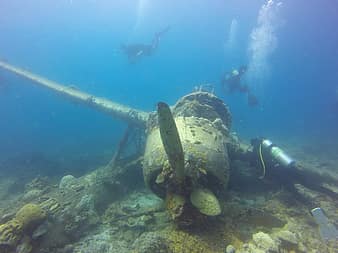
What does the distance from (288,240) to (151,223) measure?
2.67m

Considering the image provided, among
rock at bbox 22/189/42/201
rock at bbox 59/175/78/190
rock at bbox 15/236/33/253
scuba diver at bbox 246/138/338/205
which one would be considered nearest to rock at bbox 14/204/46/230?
rock at bbox 15/236/33/253

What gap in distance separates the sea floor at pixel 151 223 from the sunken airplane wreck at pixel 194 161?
381 millimetres

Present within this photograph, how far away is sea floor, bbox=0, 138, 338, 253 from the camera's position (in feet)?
15.1

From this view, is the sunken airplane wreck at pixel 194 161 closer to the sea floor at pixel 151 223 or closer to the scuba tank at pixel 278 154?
the scuba tank at pixel 278 154

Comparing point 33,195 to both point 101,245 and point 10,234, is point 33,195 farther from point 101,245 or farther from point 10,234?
point 101,245

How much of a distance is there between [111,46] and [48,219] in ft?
531

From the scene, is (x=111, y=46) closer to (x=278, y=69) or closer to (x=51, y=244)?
(x=278, y=69)

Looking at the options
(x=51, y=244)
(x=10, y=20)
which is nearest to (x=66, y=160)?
(x=51, y=244)

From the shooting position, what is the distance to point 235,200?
673 centimetres

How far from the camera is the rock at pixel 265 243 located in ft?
14.3

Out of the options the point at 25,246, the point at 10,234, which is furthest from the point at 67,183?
the point at 25,246

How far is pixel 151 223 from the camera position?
555cm

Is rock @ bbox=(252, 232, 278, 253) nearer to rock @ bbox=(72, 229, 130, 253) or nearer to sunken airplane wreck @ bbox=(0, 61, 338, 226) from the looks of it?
sunken airplane wreck @ bbox=(0, 61, 338, 226)

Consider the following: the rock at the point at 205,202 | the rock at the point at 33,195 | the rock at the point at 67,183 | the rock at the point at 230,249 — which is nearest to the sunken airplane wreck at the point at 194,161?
the rock at the point at 205,202
